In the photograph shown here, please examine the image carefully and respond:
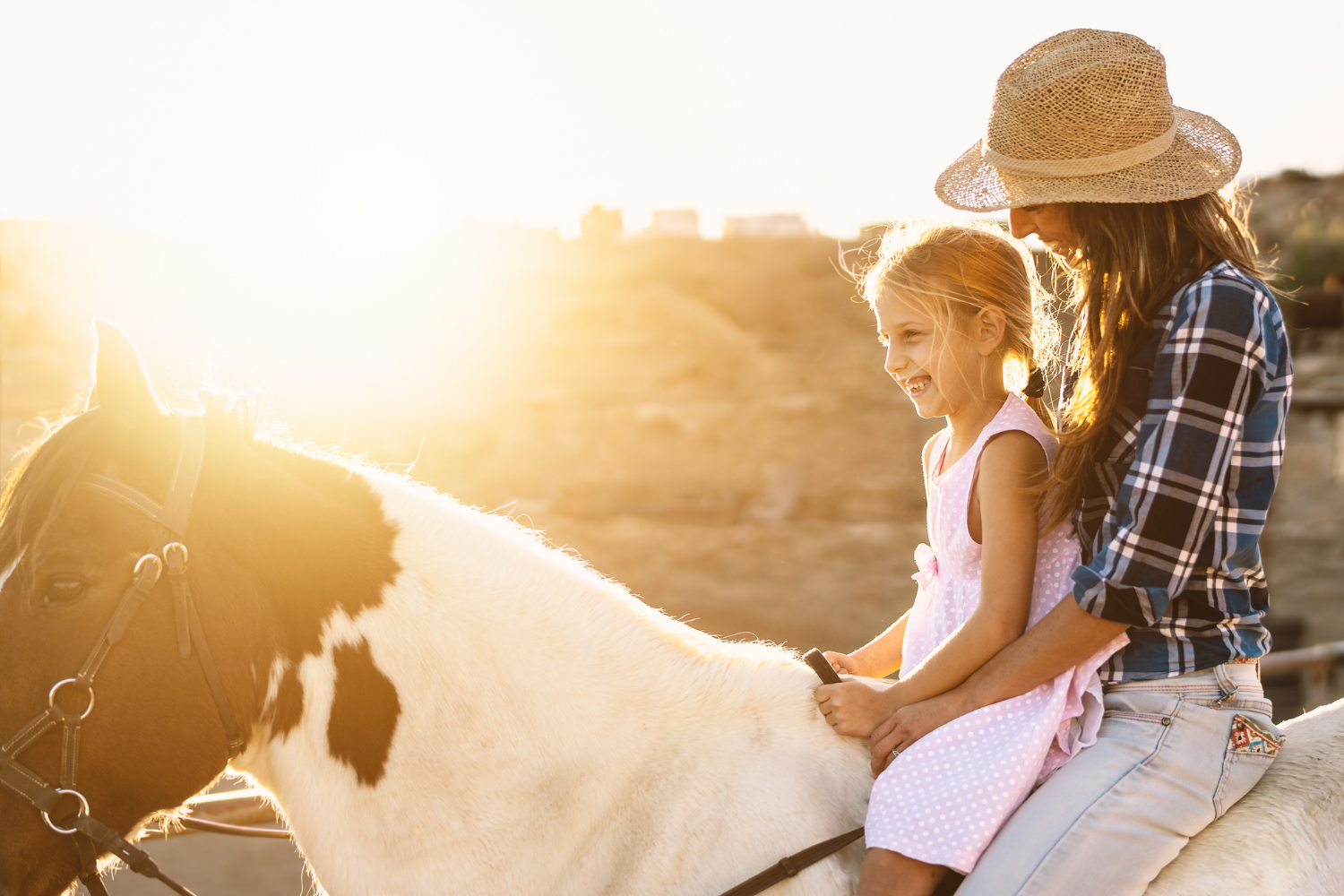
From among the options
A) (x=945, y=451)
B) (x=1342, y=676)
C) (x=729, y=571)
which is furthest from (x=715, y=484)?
(x=945, y=451)

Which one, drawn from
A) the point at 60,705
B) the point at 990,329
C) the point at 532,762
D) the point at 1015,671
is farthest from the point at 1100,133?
the point at 60,705

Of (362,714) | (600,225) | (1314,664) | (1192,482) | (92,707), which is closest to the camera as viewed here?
(1192,482)

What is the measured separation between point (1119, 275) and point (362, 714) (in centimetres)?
173

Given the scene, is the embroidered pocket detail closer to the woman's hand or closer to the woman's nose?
the woman's hand

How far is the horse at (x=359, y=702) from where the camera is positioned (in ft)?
5.78

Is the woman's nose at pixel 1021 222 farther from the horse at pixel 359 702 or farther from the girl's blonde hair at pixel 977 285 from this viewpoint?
the horse at pixel 359 702

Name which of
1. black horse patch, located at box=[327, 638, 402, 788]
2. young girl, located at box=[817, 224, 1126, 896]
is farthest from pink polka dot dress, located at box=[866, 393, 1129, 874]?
black horse patch, located at box=[327, 638, 402, 788]

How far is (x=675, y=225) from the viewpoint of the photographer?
36.0 meters

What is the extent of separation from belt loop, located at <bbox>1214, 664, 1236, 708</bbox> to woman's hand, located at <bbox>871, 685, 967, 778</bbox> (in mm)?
470

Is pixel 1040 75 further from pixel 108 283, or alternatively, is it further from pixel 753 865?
pixel 108 283

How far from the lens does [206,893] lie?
5660mm

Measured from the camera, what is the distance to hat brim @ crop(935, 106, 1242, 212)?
6.00 feet

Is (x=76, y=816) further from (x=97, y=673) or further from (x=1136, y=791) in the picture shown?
(x=1136, y=791)

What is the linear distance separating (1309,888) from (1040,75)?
1647 mm
